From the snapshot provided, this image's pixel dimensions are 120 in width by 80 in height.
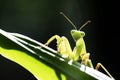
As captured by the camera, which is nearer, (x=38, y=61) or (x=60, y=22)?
(x=38, y=61)

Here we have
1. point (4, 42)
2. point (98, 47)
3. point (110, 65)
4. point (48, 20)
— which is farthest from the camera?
point (48, 20)

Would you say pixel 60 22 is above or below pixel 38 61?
above

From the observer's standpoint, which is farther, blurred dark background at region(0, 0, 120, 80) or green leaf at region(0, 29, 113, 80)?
blurred dark background at region(0, 0, 120, 80)

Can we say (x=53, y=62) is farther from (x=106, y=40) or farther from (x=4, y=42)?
(x=106, y=40)

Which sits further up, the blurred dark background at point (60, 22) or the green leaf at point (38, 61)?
the blurred dark background at point (60, 22)

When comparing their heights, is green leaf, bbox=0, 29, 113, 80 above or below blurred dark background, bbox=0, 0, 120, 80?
below

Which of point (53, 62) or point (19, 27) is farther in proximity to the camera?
point (19, 27)

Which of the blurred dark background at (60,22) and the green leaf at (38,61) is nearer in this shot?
the green leaf at (38,61)

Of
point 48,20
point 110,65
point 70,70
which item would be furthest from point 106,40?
point 70,70
